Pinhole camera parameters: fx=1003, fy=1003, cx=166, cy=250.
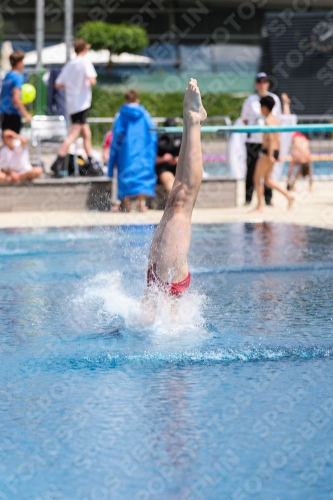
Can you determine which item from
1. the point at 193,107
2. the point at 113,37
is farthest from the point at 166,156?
the point at 113,37

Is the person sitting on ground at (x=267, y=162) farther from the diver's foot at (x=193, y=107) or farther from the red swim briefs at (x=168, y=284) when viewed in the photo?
the red swim briefs at (x=168, y=284)

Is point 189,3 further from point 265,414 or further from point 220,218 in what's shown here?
point 265,414

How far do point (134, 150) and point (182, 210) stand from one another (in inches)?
284

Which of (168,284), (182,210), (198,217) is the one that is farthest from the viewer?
(198,217)

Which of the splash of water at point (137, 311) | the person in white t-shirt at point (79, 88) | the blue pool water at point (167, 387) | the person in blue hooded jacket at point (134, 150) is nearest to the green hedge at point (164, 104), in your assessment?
the person in white t-shirt at point (79, 88)

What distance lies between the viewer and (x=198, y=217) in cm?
1205

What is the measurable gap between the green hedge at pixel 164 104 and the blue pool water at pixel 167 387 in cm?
2412

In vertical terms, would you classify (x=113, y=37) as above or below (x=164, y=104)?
above

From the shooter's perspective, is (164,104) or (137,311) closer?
(137,311)

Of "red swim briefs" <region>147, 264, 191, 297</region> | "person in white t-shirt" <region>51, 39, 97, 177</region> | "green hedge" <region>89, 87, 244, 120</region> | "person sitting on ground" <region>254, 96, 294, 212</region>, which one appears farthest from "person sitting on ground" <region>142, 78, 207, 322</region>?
"green hedge" <region>89, 87, 244, 120</region>

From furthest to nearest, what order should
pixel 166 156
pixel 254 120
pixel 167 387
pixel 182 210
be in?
pixel 254 120, pixel 166 156, pixel 182 210, pixel 167 387

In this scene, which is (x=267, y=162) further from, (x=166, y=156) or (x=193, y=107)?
(x=193, y=107)

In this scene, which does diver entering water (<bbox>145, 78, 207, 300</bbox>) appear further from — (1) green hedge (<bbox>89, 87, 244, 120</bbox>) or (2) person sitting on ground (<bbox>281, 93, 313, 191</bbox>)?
(1) green hedge (<bbox>89, 87, 244, 120</bbox>)

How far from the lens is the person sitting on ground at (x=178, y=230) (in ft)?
17.3
